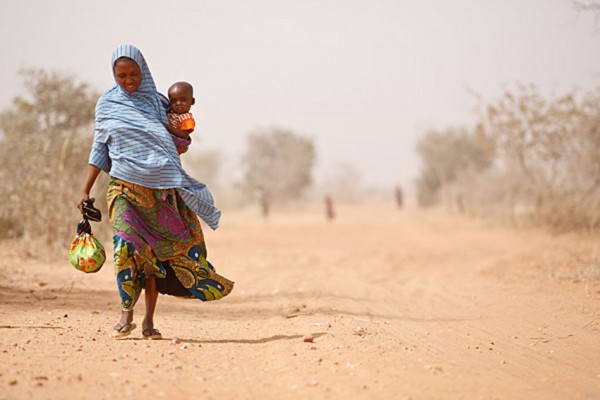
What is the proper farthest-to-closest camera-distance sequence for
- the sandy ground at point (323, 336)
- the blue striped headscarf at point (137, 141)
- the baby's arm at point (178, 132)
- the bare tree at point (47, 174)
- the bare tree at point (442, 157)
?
the bare tree at point (442, 157) < the bare tree at point (47, 174) < the baby's arm at point (178, 132) < the blue striped headscarf at point (137, 141) < the sandy ground at point (323, 336)

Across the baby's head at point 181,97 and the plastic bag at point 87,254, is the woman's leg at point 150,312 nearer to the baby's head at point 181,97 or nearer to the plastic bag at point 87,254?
the plastic bag at point 87,254

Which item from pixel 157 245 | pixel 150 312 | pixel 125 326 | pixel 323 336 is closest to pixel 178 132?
pixel 157 245

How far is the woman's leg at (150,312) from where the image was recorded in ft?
15.1

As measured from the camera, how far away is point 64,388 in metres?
3.32

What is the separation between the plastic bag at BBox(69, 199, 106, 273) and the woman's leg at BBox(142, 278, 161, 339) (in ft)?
1.28

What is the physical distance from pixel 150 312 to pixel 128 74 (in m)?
1.70

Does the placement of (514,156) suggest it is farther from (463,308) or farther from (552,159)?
(463,308)

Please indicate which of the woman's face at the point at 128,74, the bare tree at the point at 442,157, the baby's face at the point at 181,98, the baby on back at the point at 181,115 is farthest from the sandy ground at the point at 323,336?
the bare tree at the point at 442,157

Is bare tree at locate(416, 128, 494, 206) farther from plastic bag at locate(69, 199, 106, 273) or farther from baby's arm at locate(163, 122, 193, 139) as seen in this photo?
plastic bag at locate(69, 199, 106, 273)

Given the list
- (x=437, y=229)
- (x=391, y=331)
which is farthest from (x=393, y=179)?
(x=391, y=331)

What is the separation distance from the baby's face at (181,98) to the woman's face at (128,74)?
0.83ft

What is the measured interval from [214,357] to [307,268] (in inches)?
238

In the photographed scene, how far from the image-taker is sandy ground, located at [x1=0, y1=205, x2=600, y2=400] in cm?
348

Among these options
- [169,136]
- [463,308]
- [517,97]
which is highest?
[517,97]
